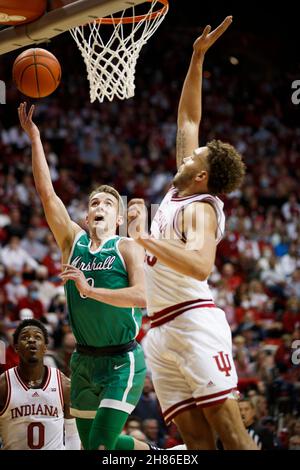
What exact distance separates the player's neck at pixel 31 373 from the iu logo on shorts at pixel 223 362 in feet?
6.27

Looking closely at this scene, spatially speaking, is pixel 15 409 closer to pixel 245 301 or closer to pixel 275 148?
pixel 245 301

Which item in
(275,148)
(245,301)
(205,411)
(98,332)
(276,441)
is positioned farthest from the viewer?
(275,148)

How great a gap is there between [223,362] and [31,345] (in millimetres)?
1919

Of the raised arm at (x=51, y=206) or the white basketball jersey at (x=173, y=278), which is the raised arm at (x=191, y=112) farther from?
the raised arm at (x=51, y=206)

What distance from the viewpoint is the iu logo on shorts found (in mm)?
4395

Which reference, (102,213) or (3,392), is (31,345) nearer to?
(3,392)

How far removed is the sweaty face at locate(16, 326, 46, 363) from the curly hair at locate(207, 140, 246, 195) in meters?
1.89

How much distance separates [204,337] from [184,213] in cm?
68

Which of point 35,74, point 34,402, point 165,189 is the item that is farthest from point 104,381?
point 165,189

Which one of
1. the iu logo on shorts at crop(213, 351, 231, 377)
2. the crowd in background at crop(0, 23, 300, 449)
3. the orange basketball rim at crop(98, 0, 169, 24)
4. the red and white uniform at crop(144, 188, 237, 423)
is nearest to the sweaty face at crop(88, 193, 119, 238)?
the red and white uniform at crop(144, 188, 237, 423)

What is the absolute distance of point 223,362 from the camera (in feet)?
14.5

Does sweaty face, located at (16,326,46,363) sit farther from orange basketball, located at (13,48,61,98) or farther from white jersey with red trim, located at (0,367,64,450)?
orange basketball, located at (13,48,61,98)

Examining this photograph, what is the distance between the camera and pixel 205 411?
4.36 meters
